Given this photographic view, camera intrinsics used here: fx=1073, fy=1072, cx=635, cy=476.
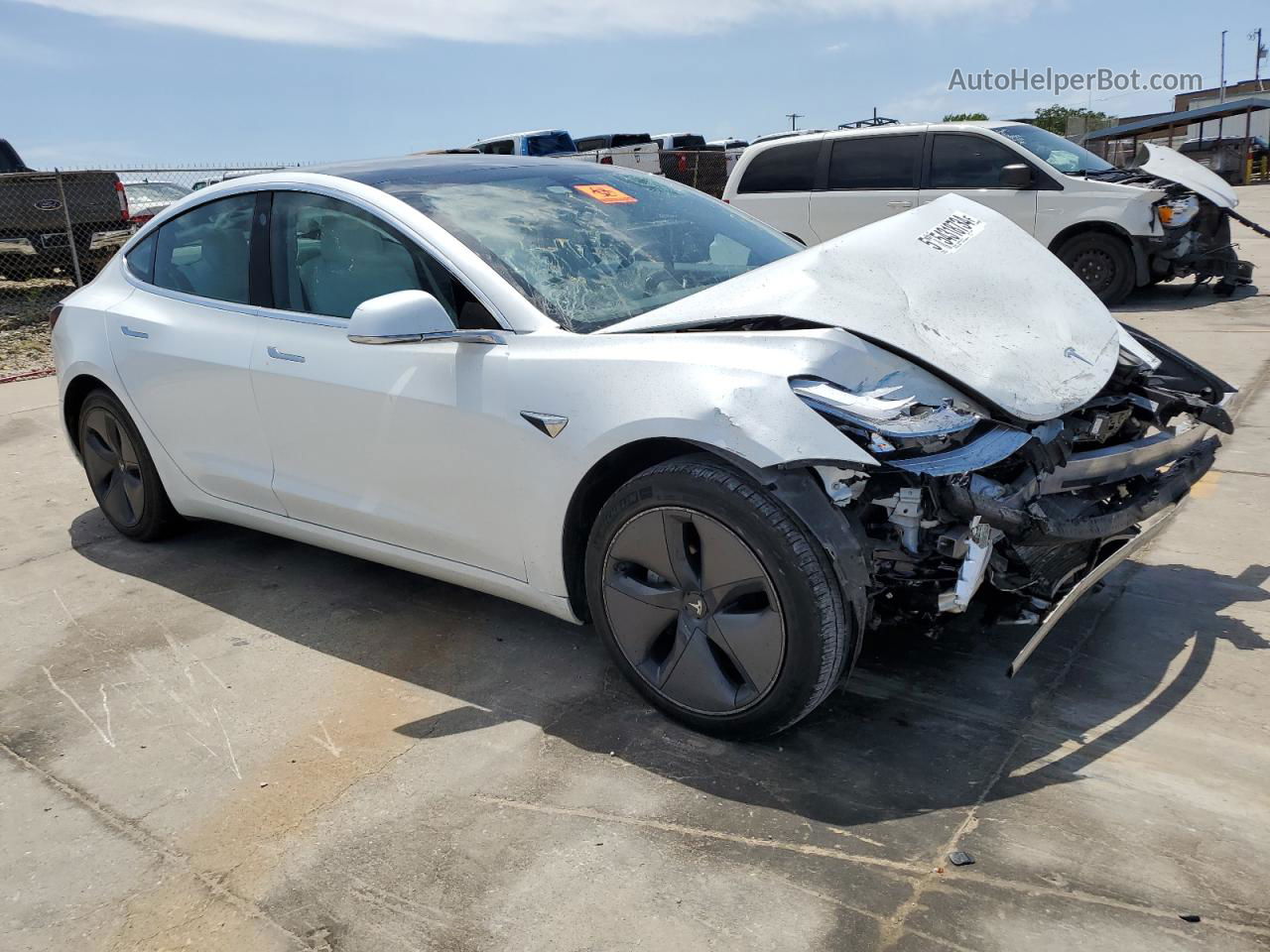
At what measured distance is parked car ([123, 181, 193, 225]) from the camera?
13.9 metres

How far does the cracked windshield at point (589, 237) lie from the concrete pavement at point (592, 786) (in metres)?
1.22

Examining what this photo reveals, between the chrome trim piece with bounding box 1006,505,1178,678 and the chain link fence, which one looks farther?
the chain link fence

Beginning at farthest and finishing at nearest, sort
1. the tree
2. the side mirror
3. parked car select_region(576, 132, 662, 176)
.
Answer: the tree < parked car select_region(576, 132, 662, 176) < the side mirror

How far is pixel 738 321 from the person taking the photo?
117 inches

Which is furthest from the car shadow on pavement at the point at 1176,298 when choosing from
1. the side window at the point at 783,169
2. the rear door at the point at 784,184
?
the side window at the point at 783,169

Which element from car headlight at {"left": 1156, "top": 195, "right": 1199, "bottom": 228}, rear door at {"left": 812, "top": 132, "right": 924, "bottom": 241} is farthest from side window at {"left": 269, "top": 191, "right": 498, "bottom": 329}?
car headlight at {"left": 1156, "top": 195, "right": 1199, "bottom": 228}

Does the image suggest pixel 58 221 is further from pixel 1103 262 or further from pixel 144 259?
pixel 1103 262

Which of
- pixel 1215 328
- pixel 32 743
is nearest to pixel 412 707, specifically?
pixel 32 743

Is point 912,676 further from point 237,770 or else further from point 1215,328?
point 1215,328

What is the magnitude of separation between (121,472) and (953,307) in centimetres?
372

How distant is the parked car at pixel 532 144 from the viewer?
22.4 metres

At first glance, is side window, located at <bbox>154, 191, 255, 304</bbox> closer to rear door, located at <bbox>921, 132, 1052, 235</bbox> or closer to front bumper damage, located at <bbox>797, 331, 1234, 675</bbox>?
front bumper damage, located at <bbox>797, 331, 1234, 675</bbox>

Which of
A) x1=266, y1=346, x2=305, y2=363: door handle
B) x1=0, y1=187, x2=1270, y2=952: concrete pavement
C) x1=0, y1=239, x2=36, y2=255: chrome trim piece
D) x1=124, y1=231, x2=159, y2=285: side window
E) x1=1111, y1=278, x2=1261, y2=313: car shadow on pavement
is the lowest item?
x1=0, y1=187, x2=1270, y2=952: concrete pavement

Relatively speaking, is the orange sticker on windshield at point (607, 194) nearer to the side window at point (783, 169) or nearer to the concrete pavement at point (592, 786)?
the concrete pavement at point (592, 786)
